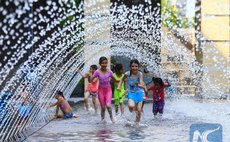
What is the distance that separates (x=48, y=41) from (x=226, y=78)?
5.84 meters

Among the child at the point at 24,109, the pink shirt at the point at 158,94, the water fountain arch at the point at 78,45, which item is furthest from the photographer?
the water fountain arch at the point at 78,45

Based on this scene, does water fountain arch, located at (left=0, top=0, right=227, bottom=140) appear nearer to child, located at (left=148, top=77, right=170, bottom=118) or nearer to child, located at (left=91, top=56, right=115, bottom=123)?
child, located at (left=148, top=77, right=170, bottom=118)

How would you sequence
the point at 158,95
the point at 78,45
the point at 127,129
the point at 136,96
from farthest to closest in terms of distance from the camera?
the point at 78,45
the point at 158,95
the point at 136,96
the point at 127,129

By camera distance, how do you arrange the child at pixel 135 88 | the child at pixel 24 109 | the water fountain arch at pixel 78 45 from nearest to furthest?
the child at pixel 24 109 < the child at pixel 135 88 < the water fountain arch at pixel 78 45

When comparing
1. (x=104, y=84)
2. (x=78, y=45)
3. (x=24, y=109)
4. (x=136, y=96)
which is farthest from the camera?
(x=78, y=45)

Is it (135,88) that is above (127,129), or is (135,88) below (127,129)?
above

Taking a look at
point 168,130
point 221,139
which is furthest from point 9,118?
point 221,139

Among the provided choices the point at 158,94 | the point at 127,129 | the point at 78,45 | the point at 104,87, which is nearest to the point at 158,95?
the point at 158,94

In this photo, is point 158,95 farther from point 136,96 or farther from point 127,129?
point 127,129

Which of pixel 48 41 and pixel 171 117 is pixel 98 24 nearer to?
pixel 48 41

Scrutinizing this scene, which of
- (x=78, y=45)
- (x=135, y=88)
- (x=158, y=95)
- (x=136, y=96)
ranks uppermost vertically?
(x=78, y=45)

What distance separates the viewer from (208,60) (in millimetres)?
21172

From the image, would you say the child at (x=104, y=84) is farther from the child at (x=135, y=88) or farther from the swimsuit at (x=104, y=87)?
the child at (x=135, y=88)

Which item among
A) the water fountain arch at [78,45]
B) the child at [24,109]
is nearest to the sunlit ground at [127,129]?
the child at [24,109]
